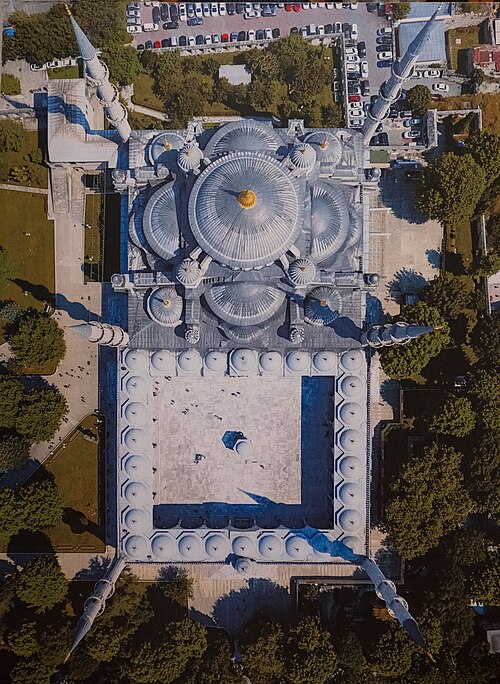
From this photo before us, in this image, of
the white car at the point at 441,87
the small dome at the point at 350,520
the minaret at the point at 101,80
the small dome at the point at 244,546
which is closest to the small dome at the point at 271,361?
the small dome at the point at 350,520

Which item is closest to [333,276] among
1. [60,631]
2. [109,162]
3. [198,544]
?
[109,162]

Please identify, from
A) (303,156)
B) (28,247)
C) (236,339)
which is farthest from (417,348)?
(28,247)

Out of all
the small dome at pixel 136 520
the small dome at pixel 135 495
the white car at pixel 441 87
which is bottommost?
the small dome at pixel 136 520

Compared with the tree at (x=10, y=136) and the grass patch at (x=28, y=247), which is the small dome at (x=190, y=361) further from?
the tree at (x=10, y=136)

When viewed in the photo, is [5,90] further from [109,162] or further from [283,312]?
[283,312]

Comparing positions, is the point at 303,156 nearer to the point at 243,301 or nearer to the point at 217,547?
the point at 243,301

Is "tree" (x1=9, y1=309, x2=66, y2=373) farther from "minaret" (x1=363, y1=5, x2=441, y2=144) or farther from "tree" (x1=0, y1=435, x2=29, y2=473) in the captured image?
"minaret" (x1=363, y1=5, x2=441, y2=144)
